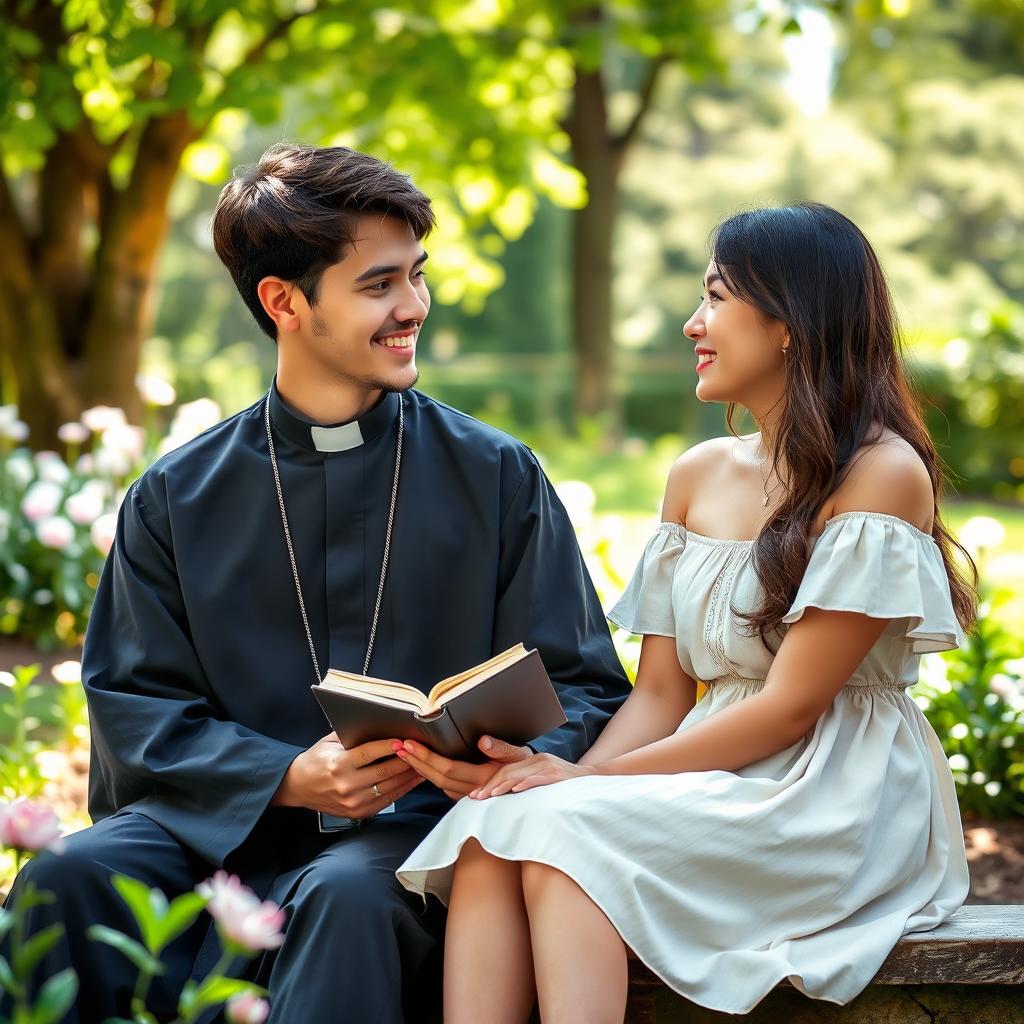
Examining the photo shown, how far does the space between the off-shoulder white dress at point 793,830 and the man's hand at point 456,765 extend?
64 mm

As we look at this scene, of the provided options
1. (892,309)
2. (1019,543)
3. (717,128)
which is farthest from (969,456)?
(717,128)

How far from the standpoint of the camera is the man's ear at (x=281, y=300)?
3.28 meters

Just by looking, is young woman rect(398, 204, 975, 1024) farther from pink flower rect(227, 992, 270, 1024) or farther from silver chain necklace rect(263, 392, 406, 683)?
pink flower rect(227, 992, 270, 1024)

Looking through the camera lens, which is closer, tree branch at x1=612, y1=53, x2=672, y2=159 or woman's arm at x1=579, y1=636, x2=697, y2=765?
woman's arm at x1=579, y1=636, x2=697, y2=765

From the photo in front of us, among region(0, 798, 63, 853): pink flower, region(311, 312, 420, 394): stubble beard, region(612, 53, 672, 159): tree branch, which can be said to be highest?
region(612, 53, 672, 159): tree branch

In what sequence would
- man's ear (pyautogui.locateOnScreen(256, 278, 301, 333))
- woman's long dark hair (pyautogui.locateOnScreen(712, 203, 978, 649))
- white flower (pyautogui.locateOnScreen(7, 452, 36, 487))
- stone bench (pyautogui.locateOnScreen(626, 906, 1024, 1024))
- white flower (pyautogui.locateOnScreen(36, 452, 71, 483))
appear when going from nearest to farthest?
stone bench (pyautogui.locateOnScreen(626, 906, 1024, 1024))
woman's long dark hair (pyautogui.locateOnScreen(712, 203, 978, 649))
man's ear (pyautogui.locateOnScreen(256, 278, 301, 333))
white flower (pyautogui.locateOnScreen(36, 452, 71, 483))
white flower (pyautogui.locateOnScreen(7, 452, 36, 487))

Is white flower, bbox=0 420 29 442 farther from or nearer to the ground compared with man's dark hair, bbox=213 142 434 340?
nearer to the ground

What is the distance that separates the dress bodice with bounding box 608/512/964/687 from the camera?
2.75 metres

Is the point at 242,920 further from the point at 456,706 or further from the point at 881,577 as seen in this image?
the point at 881,577

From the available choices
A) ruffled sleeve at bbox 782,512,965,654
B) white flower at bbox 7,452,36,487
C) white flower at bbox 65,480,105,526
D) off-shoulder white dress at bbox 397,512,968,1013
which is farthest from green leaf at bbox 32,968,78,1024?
white flower at bbox 7,452,36,487

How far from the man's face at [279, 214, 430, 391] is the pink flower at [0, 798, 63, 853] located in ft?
5.54

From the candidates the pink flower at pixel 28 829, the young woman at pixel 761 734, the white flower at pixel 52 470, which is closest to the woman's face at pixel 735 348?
the young woman at pixel 761 734

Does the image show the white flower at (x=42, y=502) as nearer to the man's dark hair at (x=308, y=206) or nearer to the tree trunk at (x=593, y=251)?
the man's dark hair at (x=308, y=206)

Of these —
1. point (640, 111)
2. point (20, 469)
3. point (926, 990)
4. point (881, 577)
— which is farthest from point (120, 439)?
point (640, 111)
